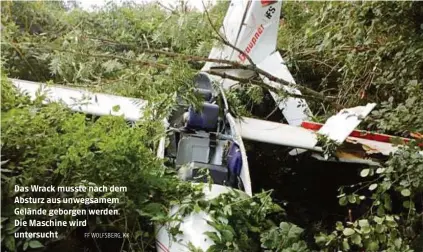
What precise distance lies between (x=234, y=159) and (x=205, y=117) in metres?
0.34

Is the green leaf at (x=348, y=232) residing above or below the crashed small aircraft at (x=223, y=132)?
below

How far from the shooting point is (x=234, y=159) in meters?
2.46

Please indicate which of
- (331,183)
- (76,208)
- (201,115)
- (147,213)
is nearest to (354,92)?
(331,183)

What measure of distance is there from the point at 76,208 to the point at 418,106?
6.02 ft

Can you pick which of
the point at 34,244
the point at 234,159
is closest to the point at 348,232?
the point at 234,159

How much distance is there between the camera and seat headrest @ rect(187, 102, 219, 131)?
8.69 ft

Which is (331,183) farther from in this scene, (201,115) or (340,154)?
(201,115)

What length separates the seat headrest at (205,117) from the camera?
8.69 ft

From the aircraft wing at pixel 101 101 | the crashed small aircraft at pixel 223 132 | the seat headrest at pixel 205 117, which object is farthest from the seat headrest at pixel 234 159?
the aircraft wing at pixel 101 101

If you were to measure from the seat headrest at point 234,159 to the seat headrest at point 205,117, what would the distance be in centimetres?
21

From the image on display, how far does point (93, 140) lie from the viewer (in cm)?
182

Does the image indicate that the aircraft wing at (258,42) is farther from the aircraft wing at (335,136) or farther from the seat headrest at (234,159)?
the seat headrest at (234,159)

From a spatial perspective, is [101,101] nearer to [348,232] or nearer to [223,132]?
[223,132]

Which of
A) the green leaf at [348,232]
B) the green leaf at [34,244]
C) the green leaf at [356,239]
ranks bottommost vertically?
the green leaf at [34,244]
